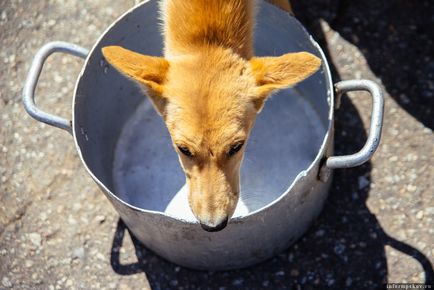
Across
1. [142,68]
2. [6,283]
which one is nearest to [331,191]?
[142,68]

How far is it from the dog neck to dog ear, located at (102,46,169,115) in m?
0.26

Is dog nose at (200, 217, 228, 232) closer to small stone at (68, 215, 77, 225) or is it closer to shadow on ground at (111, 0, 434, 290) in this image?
shadow on ground at (111, 0, 434, 290)

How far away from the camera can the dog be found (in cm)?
321

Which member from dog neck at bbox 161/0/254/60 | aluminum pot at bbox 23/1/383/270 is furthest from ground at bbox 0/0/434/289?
dog neck at bbox 161/0/254/60

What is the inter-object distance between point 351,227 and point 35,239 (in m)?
2.14

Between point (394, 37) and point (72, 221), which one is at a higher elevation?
point (394, 37)

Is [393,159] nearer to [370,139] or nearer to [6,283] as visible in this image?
[370,139]

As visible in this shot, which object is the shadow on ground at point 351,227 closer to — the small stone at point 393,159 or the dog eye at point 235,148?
the small stone at point 393,159

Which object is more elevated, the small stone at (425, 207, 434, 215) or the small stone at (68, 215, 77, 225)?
the small stone at (68, 215, 77, 225)

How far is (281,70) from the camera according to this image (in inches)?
128

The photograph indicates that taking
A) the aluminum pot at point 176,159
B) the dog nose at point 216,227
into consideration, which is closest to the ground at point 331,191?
the aluminum pot at point 176,159

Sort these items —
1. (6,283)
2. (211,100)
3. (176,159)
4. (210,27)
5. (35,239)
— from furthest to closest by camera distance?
(176,159)
(35,239)
(6,283)
(210,27)
(211,100)

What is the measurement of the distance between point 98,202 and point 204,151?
4.73 ft

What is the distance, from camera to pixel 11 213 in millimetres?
4438
